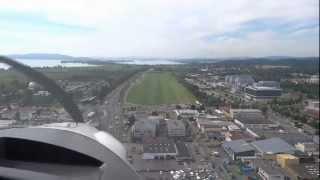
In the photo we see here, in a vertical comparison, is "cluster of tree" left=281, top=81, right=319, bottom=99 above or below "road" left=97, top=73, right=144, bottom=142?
below

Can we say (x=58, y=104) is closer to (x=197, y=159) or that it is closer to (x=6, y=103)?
(x=6, y=103)

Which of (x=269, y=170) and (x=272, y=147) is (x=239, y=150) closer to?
(x=272, y=147)

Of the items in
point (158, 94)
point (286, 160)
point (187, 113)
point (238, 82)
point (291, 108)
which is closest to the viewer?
point (286, 160)

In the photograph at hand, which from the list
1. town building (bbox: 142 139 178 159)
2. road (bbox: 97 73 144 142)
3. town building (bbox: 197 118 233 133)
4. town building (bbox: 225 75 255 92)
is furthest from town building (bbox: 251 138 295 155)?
town building (bbox: 225 75 255 92)

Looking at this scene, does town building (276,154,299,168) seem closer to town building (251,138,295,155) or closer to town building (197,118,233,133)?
town building (251,138,295,155)

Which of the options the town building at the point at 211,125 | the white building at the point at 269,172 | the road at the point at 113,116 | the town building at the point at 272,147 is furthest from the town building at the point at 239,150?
the road at the point at 113,116

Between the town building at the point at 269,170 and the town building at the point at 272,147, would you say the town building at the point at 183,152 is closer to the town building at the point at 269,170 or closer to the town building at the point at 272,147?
the town building at the point at 269,170

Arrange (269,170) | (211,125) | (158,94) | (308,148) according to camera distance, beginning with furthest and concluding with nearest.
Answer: (158,94) < (211,125) < (308,148) < (269,170)

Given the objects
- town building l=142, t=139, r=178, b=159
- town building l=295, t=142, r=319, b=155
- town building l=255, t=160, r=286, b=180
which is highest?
town building l=142, t=139, r=178, b=159

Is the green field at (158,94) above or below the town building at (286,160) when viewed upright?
above

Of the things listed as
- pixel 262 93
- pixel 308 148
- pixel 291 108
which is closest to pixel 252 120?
pixel 308 148
